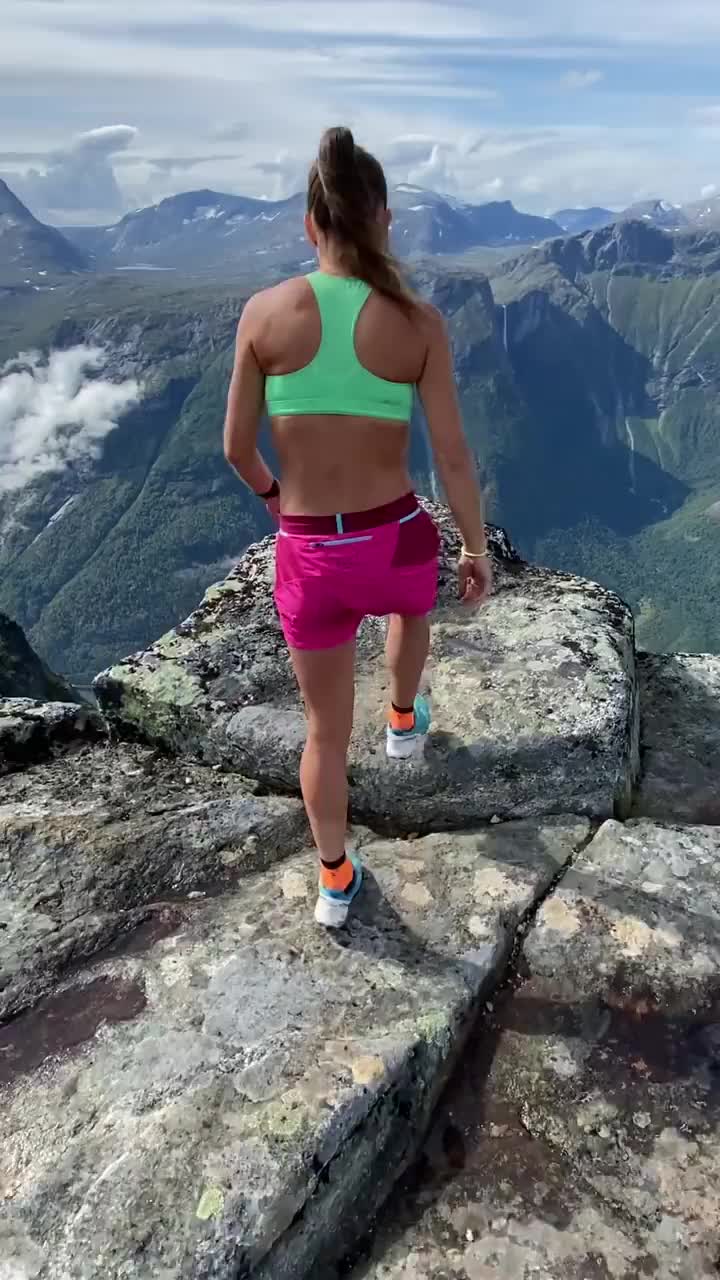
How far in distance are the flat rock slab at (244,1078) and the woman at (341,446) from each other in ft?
1.95

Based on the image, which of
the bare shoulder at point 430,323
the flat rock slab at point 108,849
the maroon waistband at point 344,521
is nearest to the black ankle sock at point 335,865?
the flat rock slab at point 108,849

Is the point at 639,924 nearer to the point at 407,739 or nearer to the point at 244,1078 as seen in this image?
the point at 407,739

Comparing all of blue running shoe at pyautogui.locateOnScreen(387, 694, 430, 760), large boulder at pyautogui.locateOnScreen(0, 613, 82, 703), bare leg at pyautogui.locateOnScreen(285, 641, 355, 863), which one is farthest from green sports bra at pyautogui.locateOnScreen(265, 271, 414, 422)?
large boulder at pyautogui.locateOnScreen(0, 613, 82, 703)

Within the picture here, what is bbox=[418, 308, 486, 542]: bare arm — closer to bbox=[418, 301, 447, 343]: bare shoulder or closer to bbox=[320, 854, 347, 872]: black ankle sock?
bbox=[418, 301, 447, 343]: bare shoulder

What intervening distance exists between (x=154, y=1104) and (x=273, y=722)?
147 inches

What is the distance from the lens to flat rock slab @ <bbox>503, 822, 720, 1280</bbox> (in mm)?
4371

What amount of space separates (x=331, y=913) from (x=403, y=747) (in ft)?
5.81

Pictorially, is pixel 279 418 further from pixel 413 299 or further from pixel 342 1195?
pixel 342 1195

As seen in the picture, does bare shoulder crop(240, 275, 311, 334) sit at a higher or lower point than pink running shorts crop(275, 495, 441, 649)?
higher

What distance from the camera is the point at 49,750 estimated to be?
830 cm

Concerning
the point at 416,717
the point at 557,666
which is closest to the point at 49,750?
the point at 416,717

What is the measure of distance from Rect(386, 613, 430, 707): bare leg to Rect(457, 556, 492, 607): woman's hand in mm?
518

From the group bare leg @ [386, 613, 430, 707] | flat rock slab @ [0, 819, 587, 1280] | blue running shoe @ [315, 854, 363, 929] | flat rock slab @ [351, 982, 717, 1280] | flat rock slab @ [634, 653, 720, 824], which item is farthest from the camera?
flat rock slab @ [634, 653, 720, 824]

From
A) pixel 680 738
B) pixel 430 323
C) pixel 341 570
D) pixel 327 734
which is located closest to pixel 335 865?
pixel 327 734
